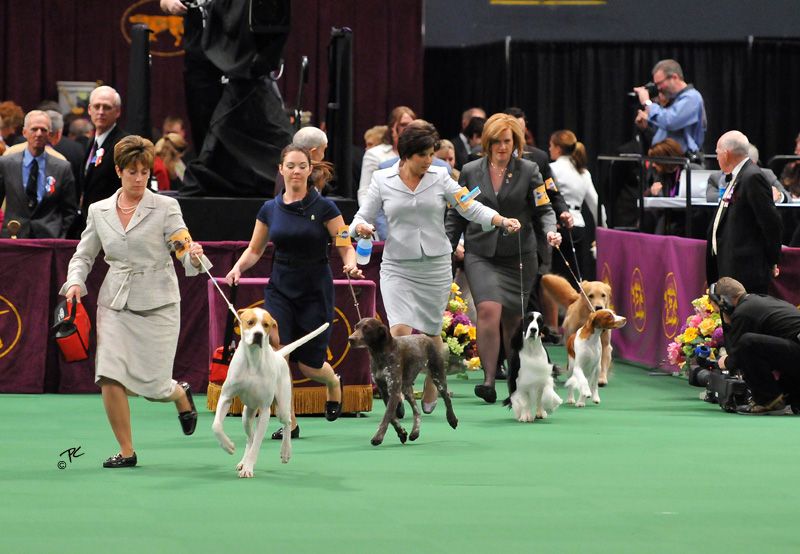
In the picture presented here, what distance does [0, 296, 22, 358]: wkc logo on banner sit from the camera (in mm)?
11234

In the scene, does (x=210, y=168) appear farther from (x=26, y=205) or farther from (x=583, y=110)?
(x=583, y=110)

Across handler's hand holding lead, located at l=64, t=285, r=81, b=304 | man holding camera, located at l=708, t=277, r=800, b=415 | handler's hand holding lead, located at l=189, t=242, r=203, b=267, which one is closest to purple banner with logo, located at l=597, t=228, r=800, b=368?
man holding camera, located at l=708, t=277, r=800, b=415

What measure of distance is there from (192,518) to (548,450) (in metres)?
2.71

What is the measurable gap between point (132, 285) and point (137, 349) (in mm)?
317

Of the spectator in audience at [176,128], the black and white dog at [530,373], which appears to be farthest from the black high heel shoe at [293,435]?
the spectator in audience at [176,128]

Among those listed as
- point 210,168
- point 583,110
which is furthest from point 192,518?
point 583,110

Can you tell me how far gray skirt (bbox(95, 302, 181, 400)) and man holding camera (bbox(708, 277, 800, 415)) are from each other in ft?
13.2

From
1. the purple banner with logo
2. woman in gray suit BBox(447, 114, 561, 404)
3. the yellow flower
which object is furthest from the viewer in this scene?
the purple banner with logo

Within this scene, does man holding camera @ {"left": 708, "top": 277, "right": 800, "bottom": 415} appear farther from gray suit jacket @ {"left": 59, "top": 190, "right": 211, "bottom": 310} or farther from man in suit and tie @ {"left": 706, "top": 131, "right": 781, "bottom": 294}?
gray suit jacket @ {"left": 59, "top": 190, "right": 211, "bottom": 310}

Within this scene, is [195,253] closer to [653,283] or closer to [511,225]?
[511,225]

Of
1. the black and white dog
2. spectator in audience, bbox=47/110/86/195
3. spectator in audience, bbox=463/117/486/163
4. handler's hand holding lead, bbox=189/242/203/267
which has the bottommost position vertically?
the black and white dog

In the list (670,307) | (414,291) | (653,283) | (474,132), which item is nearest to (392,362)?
(414,291)

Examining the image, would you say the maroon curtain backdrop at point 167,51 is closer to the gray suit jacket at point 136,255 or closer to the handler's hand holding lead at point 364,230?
the handler's hand holding lead at point 364,230

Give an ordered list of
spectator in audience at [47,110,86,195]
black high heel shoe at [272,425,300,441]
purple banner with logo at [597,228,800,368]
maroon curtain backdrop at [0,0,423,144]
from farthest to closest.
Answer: maroon curtain backdrop at [0,0,423,144] → spectator in audience at [47,110,86,195] → purple banner with logo at [597,228,800,368] → black high heel shoe at [272,425,300,441]
